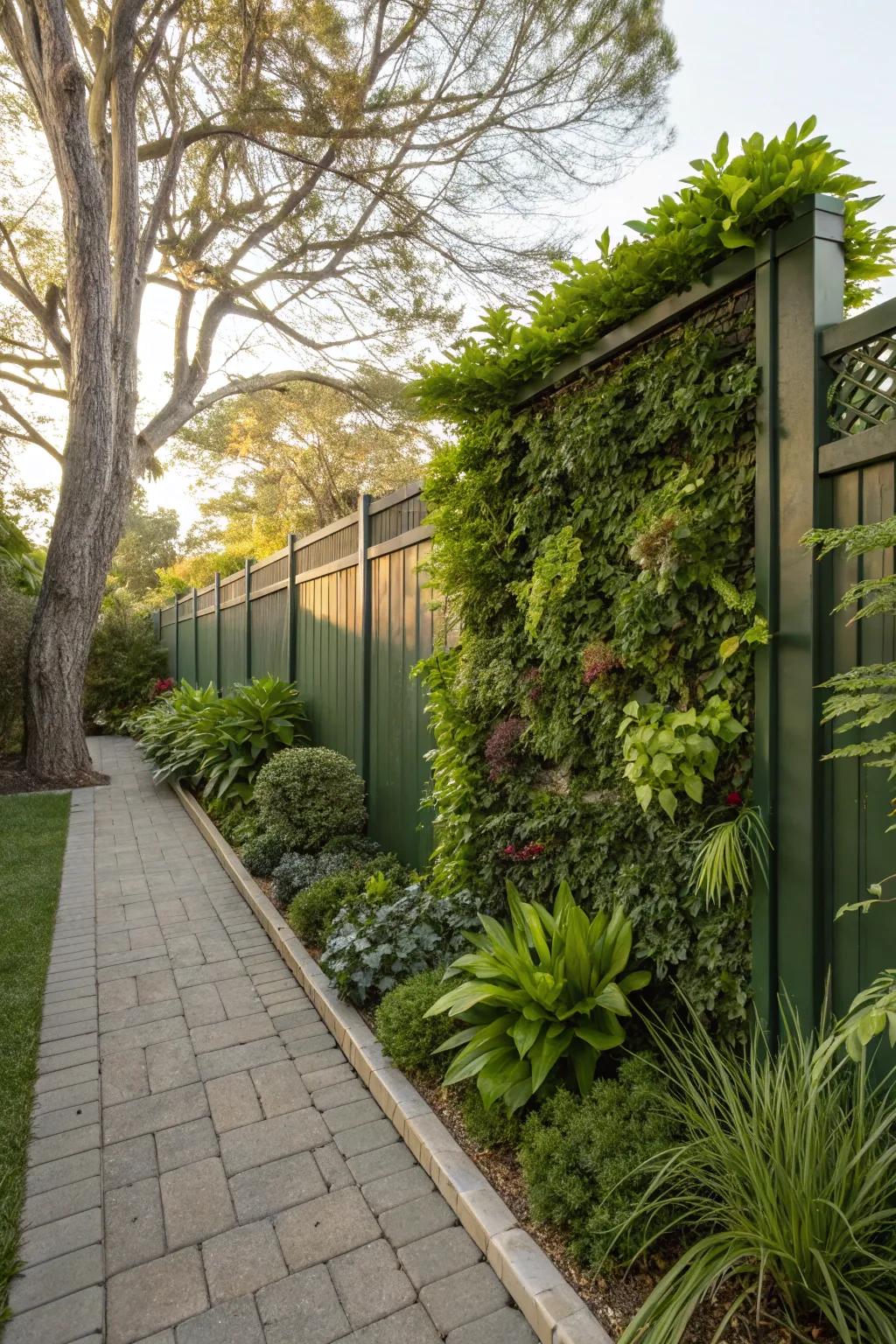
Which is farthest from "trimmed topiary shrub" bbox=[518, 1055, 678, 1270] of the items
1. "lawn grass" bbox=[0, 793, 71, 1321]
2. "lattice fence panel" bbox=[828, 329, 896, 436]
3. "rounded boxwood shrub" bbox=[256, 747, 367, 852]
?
"rounded boxwood shrub" bbox=[256, 747, 367, 852]

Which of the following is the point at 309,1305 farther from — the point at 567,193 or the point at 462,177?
the point at 462,177

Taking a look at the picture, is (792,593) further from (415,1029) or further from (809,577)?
(415,1029)

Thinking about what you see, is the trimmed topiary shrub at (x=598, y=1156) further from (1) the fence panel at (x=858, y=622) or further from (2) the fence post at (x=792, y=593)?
(1) the fence panel at (x=858, y=622)

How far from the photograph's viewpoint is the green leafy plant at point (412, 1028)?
2.61 meters

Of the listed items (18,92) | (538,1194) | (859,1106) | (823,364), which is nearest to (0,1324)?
(538,1194)

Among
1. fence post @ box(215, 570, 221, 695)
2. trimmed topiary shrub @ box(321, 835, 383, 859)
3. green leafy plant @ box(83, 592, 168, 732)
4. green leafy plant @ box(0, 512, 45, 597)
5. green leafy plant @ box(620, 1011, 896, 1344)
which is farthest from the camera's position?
green leafy plant @ box(83, 592, 168, 732)

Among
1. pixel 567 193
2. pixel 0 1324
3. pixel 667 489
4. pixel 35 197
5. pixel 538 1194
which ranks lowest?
pixel 0 1324

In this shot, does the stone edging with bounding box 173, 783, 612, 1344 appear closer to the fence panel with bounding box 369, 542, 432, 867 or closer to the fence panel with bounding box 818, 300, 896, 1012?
the fence panel with bounding box 818, 300, 896, 1012

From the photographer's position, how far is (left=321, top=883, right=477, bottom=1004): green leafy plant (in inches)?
123

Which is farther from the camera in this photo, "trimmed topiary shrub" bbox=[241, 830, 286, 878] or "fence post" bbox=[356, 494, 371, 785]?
"fence post" bbox=[356, 494, 371, 785]

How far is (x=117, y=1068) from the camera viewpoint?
279cm

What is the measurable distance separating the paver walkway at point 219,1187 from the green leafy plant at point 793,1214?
1.47 feet

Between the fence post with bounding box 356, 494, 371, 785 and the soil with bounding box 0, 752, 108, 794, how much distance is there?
16.7 ft

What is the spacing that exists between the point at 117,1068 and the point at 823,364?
3.40 m
